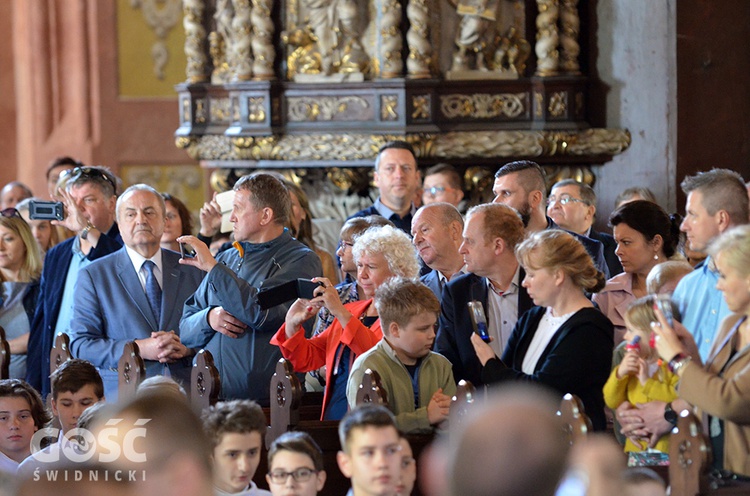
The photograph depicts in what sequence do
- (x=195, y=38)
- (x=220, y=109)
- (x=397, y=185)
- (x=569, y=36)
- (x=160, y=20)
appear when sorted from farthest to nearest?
(x=160, y=20), (x=195, y=38), (x=220, y=109), (x=569, y=36), (x=397, y=185)

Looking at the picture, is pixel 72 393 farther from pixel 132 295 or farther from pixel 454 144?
pixel 454 144

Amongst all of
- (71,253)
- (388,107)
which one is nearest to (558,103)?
(388,107)

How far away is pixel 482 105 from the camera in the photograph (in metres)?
8.81

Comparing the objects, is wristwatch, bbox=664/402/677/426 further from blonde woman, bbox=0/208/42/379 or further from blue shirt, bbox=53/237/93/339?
blonde woman, bbox=0/208/42/379

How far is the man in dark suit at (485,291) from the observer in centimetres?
491

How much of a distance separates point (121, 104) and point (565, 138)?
470cm

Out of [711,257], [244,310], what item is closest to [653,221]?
[711,257]

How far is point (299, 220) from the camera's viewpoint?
22.8 feet

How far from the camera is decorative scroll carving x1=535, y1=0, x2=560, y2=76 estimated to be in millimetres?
8719

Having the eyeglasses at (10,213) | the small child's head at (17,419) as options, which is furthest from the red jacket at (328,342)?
the eyeglasses at (10,213)

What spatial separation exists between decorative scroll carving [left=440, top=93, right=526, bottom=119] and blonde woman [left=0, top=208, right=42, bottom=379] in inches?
124

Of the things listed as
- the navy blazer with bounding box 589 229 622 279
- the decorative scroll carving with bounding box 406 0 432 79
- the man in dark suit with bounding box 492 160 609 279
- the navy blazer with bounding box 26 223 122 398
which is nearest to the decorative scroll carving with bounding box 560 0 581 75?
the decorative scroll carving with bounding box 406 0 432 79

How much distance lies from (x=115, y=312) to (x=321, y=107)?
354 cm

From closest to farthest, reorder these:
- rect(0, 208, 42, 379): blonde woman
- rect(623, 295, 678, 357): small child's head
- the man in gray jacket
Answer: rect(623, 295, 678, 357): small child's head → the man in gray jacket → rect(0, 208, 42, 379): blonde woman
